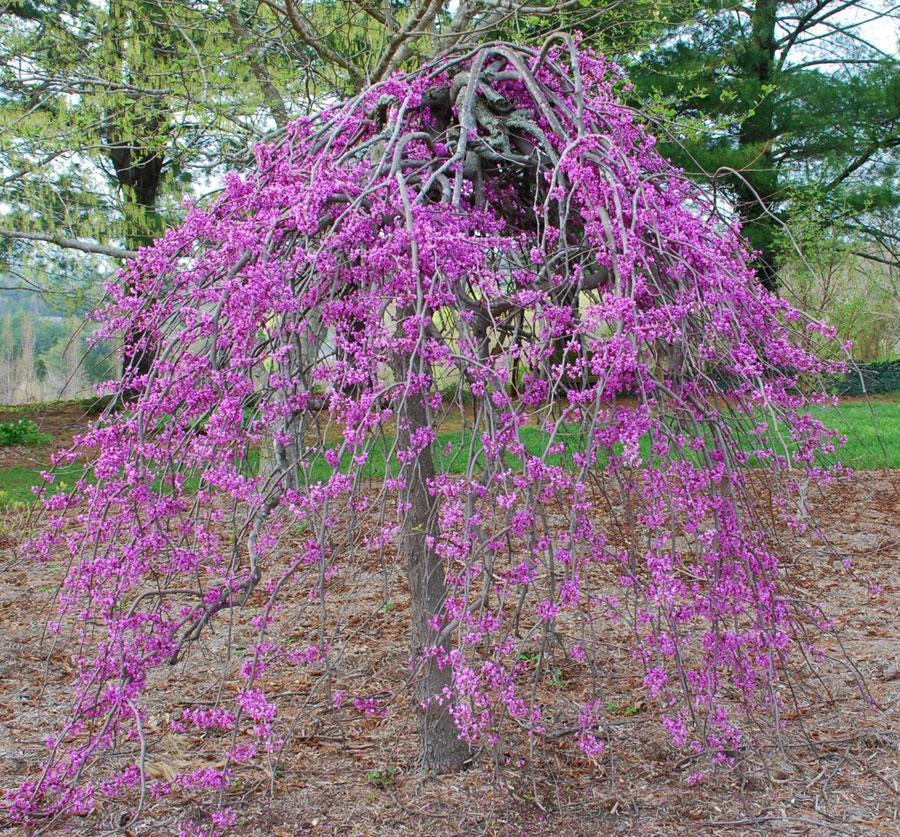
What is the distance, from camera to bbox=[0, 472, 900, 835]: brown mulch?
8.50 feet

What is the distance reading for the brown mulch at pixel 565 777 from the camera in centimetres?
259

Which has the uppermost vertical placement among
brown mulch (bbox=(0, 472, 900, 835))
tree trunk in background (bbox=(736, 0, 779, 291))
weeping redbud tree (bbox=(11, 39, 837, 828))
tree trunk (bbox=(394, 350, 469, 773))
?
tree trunk in background (bbox=(736, 0, 779, 291))

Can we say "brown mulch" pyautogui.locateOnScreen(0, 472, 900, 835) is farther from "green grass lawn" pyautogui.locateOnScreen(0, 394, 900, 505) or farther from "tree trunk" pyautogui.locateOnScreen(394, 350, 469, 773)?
"green grass lawn" pyautogui.locateOnScreen(0, 394, 900, 505)

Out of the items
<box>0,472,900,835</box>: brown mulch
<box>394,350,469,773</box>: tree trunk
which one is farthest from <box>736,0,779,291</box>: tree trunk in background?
<box>394,350,469,773</box>: tree trunk

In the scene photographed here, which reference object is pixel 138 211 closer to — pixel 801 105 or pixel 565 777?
pixel 565 777

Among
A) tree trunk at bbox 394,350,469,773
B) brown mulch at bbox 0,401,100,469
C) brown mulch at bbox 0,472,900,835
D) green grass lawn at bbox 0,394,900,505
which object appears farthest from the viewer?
brown mulch at bbox 0,401,100,469

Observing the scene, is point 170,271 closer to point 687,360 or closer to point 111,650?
point 111,650

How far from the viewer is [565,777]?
2.88 m

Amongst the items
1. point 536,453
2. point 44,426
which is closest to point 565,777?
point 536,453

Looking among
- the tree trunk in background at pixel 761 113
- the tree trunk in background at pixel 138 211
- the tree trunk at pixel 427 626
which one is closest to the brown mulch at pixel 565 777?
the tree trunk at pixel 427 626

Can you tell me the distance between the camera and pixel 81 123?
7562 millimetres

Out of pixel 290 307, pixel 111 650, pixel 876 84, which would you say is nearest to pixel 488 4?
pixel 290 307

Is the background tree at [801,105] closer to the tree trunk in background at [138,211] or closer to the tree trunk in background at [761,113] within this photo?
the tree trunk in background at [761,113]

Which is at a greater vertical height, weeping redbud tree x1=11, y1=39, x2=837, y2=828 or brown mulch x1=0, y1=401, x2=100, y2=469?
weeping redbud tree x1=11, y1=39, x2=837, y2=828
